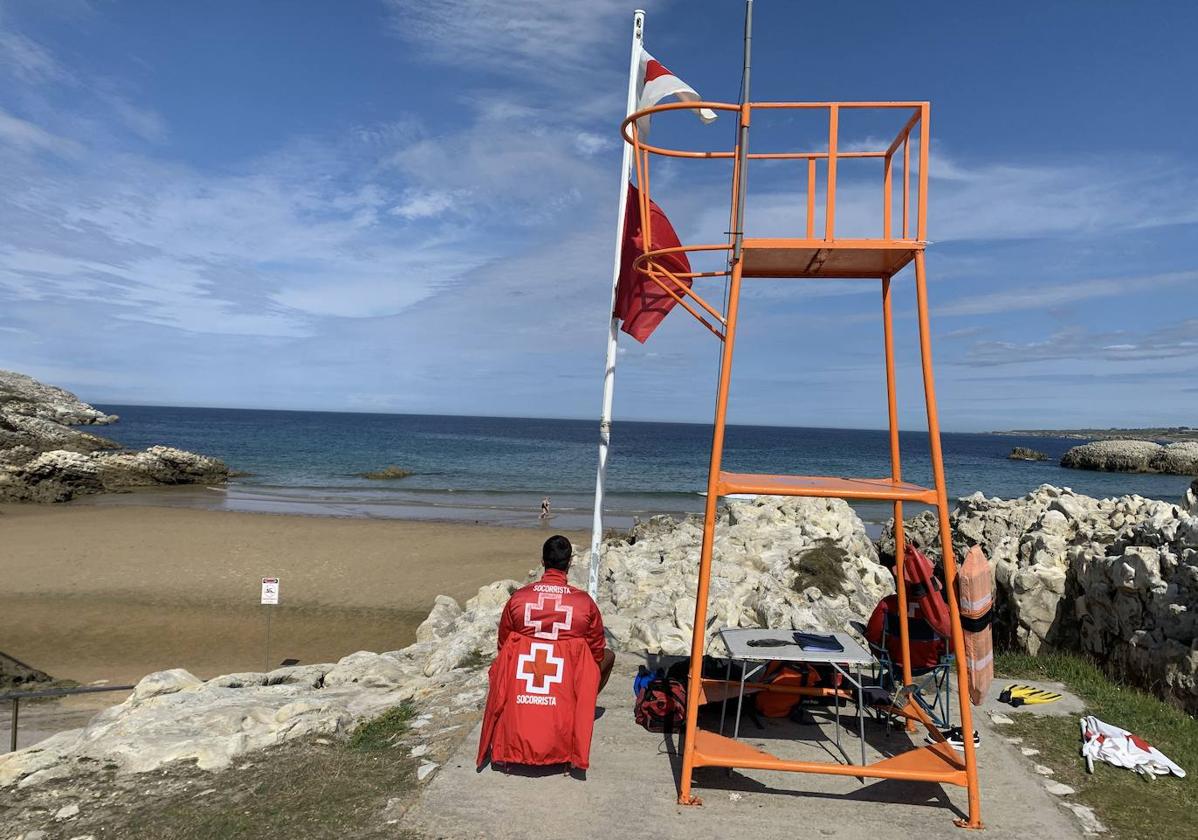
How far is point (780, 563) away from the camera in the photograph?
12.6m

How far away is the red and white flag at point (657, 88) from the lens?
5.83 m

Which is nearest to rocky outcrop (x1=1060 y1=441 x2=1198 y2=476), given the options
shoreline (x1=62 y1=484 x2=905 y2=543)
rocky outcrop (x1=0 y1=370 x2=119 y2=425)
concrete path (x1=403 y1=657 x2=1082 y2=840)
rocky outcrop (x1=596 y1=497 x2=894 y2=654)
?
shoreline (x1=62 y1=484 x2=905 y2=543)

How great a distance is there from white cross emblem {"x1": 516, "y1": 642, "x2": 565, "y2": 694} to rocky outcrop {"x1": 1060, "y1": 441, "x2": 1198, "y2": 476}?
300 ft

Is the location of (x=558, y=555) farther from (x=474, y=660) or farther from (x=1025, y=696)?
(x=1025, y=696)

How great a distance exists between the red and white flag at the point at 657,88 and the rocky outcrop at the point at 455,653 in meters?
5.35

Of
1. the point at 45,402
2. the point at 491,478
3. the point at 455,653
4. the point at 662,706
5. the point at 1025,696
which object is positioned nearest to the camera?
the point at 662,706

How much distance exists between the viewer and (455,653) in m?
8.74

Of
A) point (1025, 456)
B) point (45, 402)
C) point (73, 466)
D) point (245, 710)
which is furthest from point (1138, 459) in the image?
point (45, 402)

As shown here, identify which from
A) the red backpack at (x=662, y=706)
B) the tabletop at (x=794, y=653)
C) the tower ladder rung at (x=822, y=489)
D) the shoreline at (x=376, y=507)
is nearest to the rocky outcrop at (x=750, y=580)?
the red backpack at (x=662, y=706)

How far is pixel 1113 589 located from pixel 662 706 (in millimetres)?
5579

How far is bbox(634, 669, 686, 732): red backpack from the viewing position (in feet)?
19.4

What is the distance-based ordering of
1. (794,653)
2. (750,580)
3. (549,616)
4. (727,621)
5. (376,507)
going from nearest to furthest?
1. (549,616)
2. (794,653)
3. (727,621)
4. (750,580)
5. (376,507)

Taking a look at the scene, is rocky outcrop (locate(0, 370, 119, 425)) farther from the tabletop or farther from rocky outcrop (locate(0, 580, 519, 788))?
the tabletop

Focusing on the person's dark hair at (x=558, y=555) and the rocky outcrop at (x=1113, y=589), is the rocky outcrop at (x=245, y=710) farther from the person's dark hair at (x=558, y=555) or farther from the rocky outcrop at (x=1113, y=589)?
the rocky outcrop at (x=1113, y=589)
